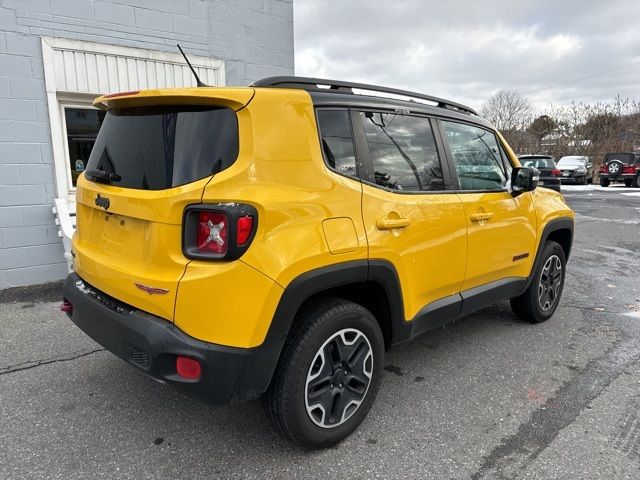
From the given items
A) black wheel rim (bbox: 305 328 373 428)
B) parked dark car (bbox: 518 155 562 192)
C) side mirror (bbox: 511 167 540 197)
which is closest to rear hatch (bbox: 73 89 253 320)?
black wheel rim (bbox: 305 328 373 428)

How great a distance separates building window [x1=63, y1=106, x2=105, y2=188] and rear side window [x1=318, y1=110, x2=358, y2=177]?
13.7ft

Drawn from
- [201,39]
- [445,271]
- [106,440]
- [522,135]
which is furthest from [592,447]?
[522,135]

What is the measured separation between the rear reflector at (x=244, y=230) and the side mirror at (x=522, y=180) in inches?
97.5

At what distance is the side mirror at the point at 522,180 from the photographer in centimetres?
369

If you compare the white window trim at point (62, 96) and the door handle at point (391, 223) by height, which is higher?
the white window trim at point (62, 96)

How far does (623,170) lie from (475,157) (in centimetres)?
2474

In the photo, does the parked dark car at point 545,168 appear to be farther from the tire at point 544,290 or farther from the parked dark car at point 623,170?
the tire at point 544,290

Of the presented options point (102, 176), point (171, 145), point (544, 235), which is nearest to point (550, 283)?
point (544, 235)

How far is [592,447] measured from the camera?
258cm

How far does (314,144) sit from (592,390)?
8.33 ft

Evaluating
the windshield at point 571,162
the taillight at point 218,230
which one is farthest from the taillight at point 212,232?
the windshield at point 571,162

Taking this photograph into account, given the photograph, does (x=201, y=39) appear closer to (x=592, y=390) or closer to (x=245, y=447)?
(x=245, y=447)

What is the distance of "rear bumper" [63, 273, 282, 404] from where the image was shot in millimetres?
2080

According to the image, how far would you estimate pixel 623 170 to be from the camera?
23703 millimetres
